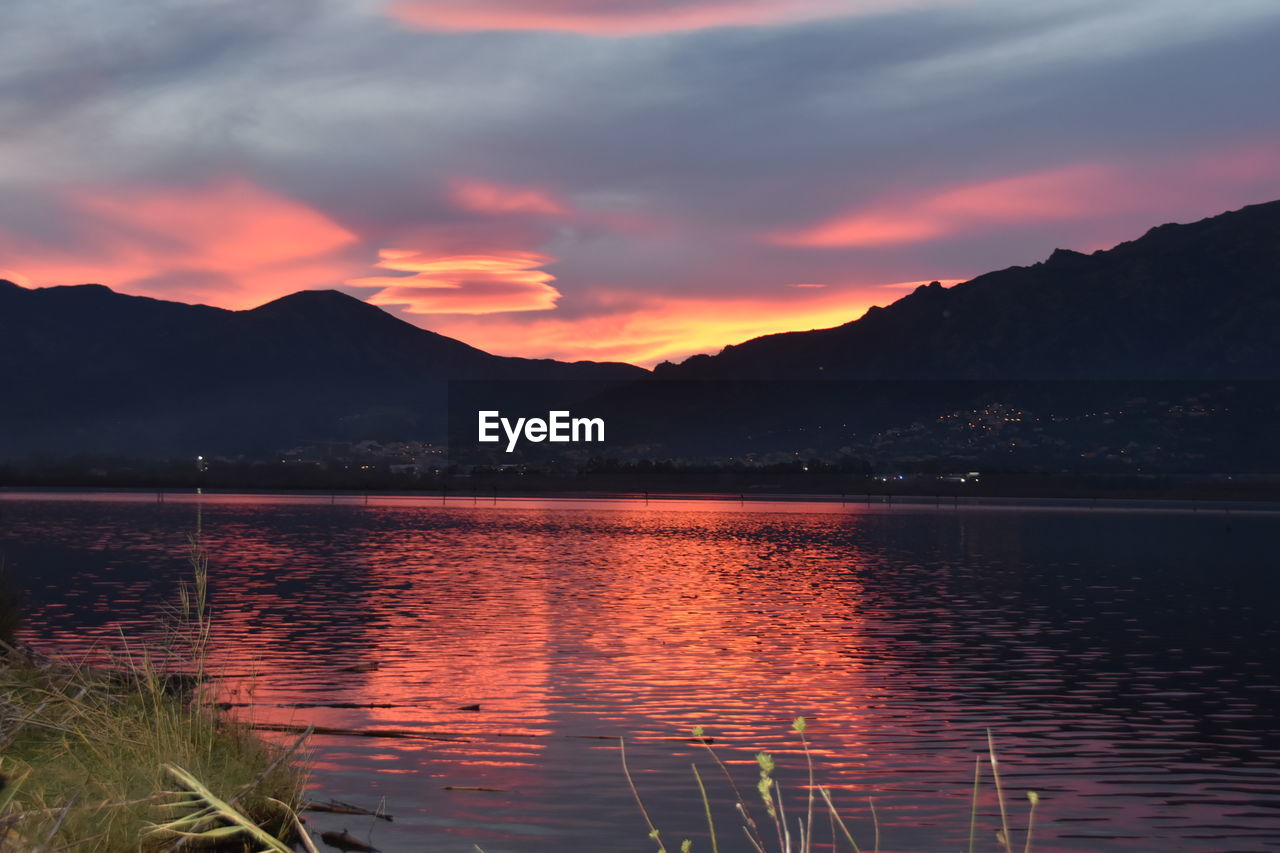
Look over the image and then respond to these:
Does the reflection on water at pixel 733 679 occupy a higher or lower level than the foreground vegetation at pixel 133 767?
lower

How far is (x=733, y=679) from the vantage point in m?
28.4

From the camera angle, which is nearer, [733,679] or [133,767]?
[133,767]

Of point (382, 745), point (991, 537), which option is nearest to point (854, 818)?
point (382, 745)

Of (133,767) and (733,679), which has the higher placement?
(133,767)

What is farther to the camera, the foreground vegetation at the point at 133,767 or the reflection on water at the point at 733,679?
the reflection on water at the point at 733,679

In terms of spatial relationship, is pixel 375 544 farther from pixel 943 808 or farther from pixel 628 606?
pixel 943 808

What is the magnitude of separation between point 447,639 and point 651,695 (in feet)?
33.7

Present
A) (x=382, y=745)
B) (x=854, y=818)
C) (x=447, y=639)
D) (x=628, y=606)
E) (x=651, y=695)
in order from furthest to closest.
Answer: (x=628, y=606) → (x=447, y=639) → (x=651, y=695) → (x=382, y=745) → (x=854, y=818)

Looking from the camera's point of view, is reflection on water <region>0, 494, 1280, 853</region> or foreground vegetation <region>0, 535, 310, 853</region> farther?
reflection on water <region>0, 494, 1280, 853</region>

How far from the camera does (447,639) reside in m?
34.8

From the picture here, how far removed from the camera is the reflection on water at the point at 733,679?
16984 mm

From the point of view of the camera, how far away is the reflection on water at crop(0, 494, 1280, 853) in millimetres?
16984

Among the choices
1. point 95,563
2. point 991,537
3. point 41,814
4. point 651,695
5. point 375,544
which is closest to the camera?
point 41,814

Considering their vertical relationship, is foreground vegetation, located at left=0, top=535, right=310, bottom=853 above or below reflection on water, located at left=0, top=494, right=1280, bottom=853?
above
